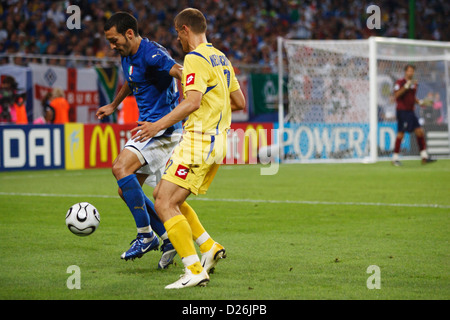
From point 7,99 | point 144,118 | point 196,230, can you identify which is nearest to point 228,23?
point 7,99

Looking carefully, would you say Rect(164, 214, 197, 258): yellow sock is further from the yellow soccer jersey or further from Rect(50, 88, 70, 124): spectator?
Rect(50, 88, 70, 124): spectator

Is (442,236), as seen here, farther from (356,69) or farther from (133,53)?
(356,69)

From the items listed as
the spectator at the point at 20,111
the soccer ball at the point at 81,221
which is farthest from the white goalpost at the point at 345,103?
the soccer ball at the point at 81,221

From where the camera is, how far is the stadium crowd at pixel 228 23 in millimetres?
20047

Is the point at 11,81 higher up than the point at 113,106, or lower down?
higher up

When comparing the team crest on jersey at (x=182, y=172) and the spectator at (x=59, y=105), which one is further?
the spectator at (x=59, y=105)

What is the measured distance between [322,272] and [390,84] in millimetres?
15647

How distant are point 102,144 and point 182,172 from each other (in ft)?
40.1

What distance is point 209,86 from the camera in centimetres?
527

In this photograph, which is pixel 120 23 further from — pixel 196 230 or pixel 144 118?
pixel 196 230

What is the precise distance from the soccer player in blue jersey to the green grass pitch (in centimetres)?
28

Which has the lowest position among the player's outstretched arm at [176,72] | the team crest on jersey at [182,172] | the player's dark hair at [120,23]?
the team crest on jersey at [182,172]

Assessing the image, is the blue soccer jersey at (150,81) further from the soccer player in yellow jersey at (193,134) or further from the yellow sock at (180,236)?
the yellow sock at (180,236)

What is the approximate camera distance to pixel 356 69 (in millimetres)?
19891
